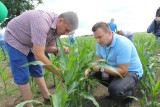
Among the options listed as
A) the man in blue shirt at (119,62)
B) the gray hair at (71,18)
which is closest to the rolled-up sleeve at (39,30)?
the gray hair at (71,18)

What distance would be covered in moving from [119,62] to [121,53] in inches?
3.6

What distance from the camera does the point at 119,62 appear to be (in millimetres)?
2896

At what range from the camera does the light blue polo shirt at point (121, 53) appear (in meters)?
2.90

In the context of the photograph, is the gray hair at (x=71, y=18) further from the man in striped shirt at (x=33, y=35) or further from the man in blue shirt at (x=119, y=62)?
the man in blue shirt at (x=119, y=62)

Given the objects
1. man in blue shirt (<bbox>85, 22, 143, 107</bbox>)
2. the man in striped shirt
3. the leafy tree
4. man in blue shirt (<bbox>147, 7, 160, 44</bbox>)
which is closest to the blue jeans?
the man in striped shirt

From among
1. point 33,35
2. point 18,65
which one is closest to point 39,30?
point 33,35

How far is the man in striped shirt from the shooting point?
254 centimetres

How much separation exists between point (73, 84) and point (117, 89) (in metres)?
0.60

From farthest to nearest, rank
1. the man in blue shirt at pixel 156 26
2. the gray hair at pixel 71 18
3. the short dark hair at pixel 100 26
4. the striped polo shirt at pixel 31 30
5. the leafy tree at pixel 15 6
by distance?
the leafy tree at pixel 15 6
the man in blue shirt at pixel 156 26
the short dark hair at pixel 100 26
the striped polo shirt at pixel 31 30
the gray hair at pixel 71 18

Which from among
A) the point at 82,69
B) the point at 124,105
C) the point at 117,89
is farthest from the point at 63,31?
the point at 124,105

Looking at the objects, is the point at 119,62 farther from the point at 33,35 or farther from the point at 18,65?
the point at 18,65

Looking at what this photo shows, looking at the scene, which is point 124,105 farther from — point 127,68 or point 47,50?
point 47,50

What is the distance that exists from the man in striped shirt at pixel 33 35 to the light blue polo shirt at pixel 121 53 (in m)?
0.54

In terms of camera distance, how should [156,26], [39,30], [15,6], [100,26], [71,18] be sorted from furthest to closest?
[15,6], [156,26], [100,26], [39,30], [71,18]
